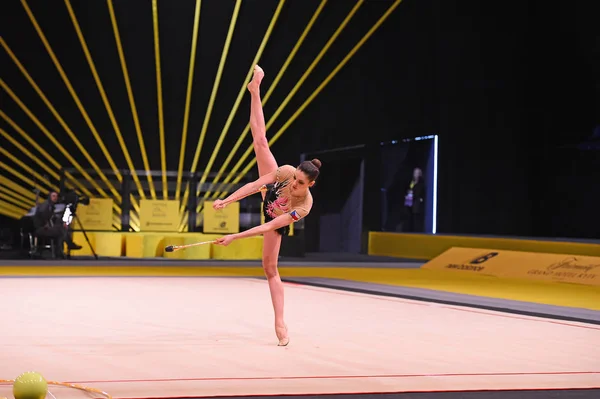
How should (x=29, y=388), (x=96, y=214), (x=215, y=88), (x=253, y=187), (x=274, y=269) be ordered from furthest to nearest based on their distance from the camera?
(x=96, y=214) < (x=215, y=88) < (x=274, y=269) < (x=253, y=187) < (x=29, y=388)

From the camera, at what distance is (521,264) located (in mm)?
14781

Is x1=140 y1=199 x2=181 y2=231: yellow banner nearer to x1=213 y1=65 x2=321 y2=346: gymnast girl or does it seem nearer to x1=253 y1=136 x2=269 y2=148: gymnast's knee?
x1=213 y1=65 x2=321 y2=346: gymnast girl

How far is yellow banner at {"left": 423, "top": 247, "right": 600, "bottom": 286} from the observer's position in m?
13.5

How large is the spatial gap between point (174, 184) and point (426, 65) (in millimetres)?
6161

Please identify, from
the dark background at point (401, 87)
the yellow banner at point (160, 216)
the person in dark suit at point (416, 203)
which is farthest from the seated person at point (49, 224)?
the person in dark suit at point (416, 203)

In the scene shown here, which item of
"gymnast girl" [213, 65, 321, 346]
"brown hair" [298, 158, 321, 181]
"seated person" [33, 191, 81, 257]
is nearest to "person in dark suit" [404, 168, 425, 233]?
"seated person" [33, 191, 81, 257]

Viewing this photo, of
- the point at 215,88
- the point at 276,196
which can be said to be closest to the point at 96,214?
the point at 215,88

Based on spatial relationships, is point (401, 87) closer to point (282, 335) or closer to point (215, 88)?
point (215, 88)

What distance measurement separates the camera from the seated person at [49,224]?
16194 millimetres

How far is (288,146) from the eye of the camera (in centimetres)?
2272

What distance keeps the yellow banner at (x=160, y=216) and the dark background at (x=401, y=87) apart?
282cm

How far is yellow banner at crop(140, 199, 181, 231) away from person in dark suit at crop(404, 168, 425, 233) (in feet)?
17.1

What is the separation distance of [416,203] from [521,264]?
5572 mm

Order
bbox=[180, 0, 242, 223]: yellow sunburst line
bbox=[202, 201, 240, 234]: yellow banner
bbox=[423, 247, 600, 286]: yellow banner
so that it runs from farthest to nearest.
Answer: bbox=[202, 201, 240, 234]: yellow banner → bbox=[180, 0, 242, 223]: yellow sunburst line → bbox=[423, 247, 600, 286]: yellow banner
